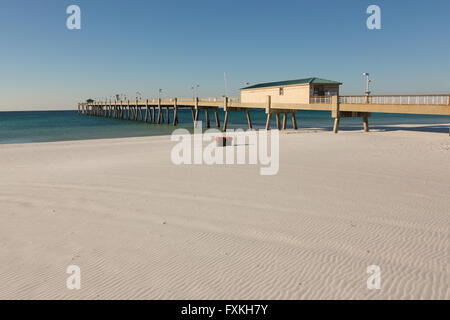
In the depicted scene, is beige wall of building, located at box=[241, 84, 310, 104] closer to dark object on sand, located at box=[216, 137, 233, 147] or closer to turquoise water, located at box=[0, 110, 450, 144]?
turquoise water, located at box=[0, 110, 450, 144]

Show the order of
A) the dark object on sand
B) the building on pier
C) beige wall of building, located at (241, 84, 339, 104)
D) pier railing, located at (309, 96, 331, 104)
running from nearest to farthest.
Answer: the dark object on sand
pier railing, located at (309, 96, 331, 104)
the building on pier
beige wall of building, located at (241, 84, 339, 104)

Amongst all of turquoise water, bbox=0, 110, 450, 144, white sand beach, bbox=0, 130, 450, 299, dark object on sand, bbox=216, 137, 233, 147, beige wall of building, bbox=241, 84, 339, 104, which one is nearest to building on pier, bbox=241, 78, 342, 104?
beige wall of building, bbox=241, 84, 339, 104

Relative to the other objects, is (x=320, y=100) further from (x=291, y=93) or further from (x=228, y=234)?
(x=228, y=234)

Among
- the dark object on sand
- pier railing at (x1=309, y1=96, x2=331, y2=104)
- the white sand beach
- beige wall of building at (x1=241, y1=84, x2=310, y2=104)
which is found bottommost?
the white sand beach

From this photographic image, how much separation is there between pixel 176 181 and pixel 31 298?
20.7 ft

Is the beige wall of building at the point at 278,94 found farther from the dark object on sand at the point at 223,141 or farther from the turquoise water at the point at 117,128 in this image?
the dark object on sand at the point at 223,141

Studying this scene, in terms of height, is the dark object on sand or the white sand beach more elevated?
the dark object on sand

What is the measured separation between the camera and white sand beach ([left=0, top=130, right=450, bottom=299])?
14.4 feet

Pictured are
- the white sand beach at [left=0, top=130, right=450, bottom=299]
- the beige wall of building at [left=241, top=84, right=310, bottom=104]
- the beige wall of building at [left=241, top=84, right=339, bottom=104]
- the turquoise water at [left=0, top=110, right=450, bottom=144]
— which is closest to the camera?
the white sand beach at [left=0, top=130, right=450, bottom=299]

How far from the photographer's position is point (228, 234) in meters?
6.07

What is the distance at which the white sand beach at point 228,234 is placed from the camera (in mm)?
4391

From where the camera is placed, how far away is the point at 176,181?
33.8 feet

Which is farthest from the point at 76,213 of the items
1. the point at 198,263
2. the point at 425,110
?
the point at 425,110
